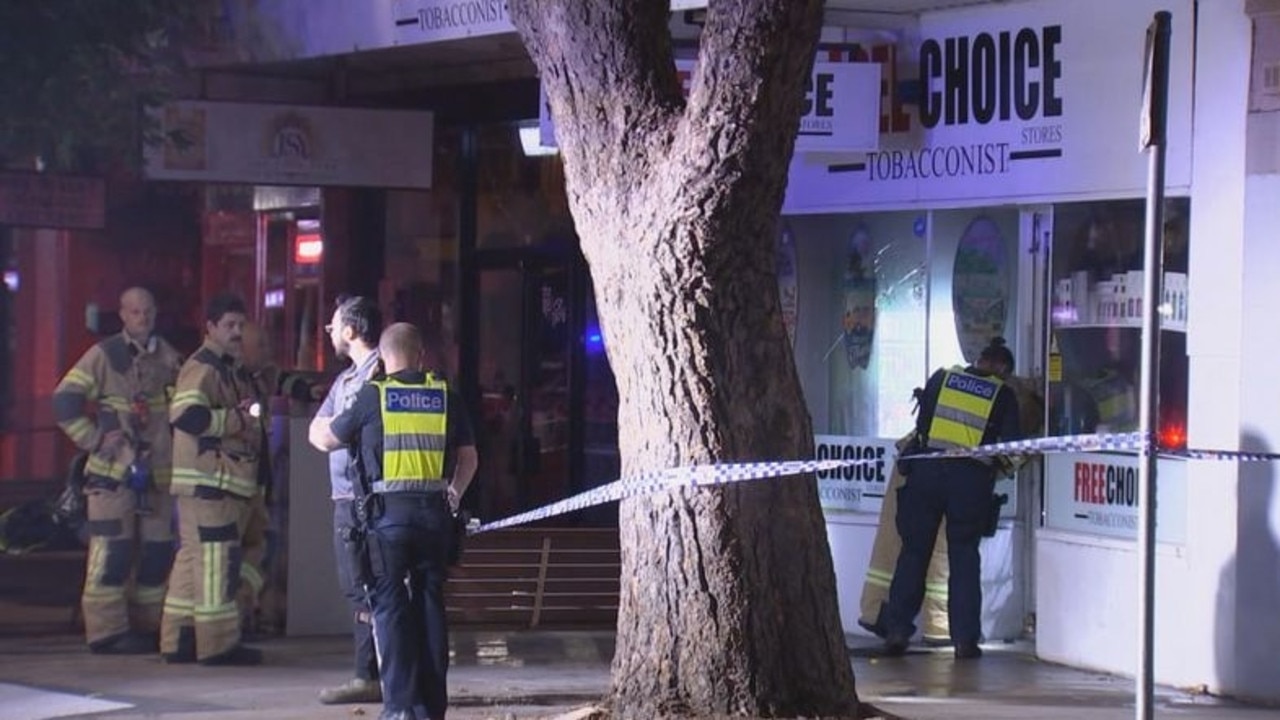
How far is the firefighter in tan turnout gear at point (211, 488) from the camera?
11.0m

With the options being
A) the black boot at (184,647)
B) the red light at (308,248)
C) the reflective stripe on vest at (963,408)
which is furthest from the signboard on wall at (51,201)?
the reflective stripe on vest at (963,408)

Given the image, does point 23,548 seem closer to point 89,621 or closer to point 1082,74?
point 89,621

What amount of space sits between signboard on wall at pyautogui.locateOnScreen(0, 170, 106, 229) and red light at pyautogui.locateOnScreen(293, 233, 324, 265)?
2.20 metres

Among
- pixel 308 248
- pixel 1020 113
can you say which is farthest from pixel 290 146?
pixel 1020 113

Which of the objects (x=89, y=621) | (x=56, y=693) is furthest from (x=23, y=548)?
(x=56, y=693)

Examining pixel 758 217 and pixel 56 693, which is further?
pixel 56 693

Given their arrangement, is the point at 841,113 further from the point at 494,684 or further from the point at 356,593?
the point at 356,593

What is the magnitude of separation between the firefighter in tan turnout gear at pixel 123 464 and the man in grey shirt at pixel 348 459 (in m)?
2.06

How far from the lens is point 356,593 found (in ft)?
30.0

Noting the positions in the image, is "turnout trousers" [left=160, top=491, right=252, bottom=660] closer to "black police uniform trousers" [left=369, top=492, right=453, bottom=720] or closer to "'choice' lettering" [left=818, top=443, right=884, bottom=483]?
"black police uniform trousers" [left=369, top=492, right=453, bottom=720]

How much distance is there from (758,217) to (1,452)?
382 inches

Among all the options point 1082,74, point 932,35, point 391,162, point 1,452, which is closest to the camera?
point 1082,74

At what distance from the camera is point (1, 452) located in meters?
15.8

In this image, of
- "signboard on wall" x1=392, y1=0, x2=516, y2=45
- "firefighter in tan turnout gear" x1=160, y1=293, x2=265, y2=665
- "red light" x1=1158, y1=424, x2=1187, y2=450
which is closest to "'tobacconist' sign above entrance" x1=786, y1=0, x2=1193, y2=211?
"red light" x1=1158, y1=424, x2=1187, y2=450
